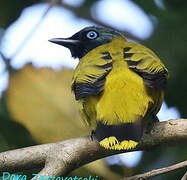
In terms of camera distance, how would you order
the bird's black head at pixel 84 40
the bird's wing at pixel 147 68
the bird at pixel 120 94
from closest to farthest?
the bird at pixel 120 94 < the bird's wing at pixel 147 68 < the bird's black head at pixel 84 40

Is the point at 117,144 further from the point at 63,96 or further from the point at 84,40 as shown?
the point at 84,40

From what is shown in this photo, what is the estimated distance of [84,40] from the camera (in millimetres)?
6094

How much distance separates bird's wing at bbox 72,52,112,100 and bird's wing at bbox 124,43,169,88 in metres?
0.20

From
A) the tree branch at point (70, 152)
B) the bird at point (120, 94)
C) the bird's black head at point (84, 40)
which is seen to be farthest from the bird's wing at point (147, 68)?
the bird's black head at point (84, 40)

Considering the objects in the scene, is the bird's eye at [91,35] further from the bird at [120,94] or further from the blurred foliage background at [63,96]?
the bird at [120,94]

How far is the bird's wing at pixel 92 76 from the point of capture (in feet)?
13.1

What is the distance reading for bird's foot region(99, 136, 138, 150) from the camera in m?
3.58

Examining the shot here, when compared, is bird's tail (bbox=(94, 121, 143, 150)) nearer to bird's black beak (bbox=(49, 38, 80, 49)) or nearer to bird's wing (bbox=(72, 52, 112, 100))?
bird's wing (bbox=(72, 52, 112, 100))

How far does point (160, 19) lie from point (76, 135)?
2028 mm

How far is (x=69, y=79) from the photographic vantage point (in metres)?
5.06

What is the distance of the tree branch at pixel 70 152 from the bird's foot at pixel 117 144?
0.26 m

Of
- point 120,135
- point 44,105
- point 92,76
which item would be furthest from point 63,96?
point 120,135

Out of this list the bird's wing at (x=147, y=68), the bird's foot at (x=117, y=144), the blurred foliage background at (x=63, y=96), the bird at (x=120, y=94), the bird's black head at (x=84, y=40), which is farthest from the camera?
the bird's black head at (x=84, y=40)

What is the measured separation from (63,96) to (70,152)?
109 centimetres
